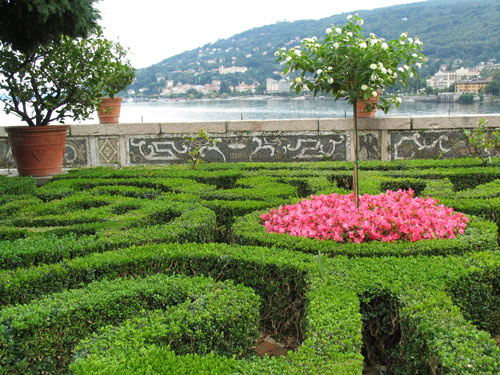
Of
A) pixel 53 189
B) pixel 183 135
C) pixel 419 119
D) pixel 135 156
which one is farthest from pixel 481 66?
pixel 53 189

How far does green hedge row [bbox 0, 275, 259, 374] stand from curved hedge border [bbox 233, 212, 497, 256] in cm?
85

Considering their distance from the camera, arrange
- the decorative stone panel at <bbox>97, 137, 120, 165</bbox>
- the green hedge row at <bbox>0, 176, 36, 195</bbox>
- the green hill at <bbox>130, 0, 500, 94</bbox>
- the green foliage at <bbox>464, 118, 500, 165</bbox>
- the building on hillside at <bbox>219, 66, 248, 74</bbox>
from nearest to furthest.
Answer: the green hedge row at <bbox>0, 176, 36, 195</bbox>
the green foliage at <bbox>464, 118, 500, 165</bbox>
the decorative stone panel at <bbox>97, 137, 120, 165</bbox>
the green hill at <bbox>130, 0, 500, 94</bbox>
the building on hillside at <bbox>219, 66, 248, 74</bbox>

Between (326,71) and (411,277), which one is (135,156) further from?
(411,277)

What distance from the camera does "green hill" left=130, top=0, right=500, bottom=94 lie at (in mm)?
13977

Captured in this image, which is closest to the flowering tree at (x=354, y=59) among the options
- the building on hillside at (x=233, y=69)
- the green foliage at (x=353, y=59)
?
the green foliage at (x=353, y=59)

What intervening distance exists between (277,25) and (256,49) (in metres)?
3.85

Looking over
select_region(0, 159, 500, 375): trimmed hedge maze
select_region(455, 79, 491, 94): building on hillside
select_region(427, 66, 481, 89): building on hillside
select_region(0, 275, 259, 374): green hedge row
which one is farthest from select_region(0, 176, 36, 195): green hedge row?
select_region(455, 79, 491, 94): building on hillside

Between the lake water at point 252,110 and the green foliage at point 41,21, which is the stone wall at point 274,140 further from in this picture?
the green foliage at point 41,21

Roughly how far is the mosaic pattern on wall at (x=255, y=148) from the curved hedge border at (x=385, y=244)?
17.5 ft

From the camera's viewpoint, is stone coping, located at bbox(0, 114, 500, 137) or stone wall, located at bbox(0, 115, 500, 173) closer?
stone coping, located at bbox(0, 114, 500, 137)

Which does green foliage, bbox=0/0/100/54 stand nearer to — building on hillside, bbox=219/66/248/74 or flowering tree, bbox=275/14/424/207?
flowering tree, bbox=275/14/424/207

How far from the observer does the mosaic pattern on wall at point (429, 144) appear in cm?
909

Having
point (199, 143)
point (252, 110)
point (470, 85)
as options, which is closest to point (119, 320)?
point (199, 143)

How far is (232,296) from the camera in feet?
10.2
